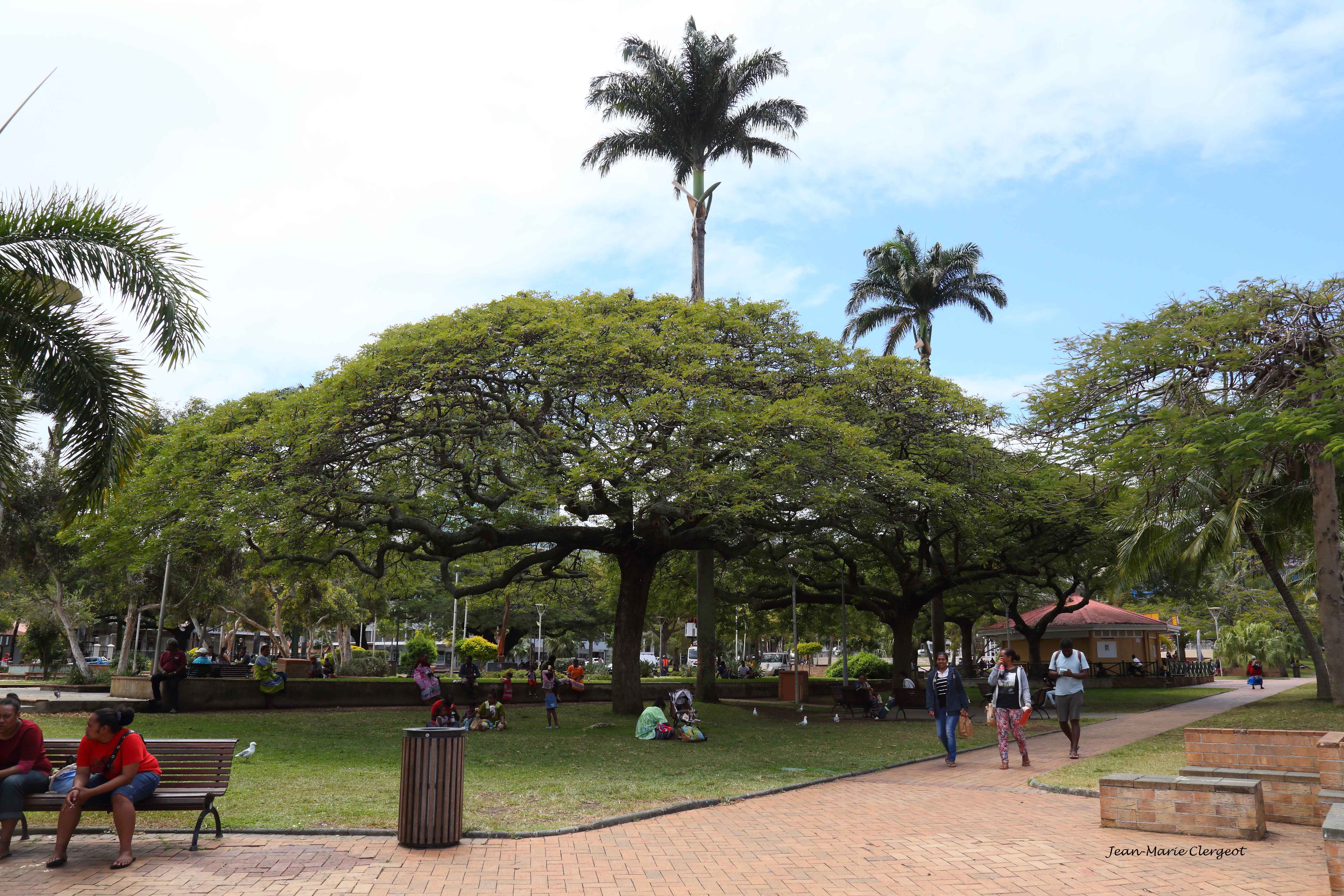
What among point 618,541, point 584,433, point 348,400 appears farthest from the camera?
point 618,541

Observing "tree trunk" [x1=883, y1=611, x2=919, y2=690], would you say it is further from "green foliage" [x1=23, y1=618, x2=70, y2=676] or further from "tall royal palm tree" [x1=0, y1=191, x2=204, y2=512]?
"green foliage" [x1=23, y1=618, x2=70, y2=676]

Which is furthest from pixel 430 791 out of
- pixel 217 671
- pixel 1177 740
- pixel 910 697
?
pixel 910 697

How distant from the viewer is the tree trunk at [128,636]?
3103 centimetres

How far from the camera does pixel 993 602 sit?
37969 mm

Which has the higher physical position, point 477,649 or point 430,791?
point 477,649

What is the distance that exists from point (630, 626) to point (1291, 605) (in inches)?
612

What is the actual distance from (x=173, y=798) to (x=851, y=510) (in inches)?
527

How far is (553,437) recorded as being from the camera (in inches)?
675

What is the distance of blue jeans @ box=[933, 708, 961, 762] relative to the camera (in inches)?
533

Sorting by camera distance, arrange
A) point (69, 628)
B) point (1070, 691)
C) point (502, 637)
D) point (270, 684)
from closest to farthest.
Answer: point (1070, 691) → point (270, 684) → point (69, 628) → point (502, 637)

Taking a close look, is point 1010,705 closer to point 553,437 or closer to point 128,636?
point 553,437

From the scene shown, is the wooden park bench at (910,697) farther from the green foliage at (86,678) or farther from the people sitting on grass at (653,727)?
the green foliage at (86,678)

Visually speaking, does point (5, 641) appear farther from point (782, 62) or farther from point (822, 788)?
point (822, 788)

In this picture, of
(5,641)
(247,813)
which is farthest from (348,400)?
(5,641)
